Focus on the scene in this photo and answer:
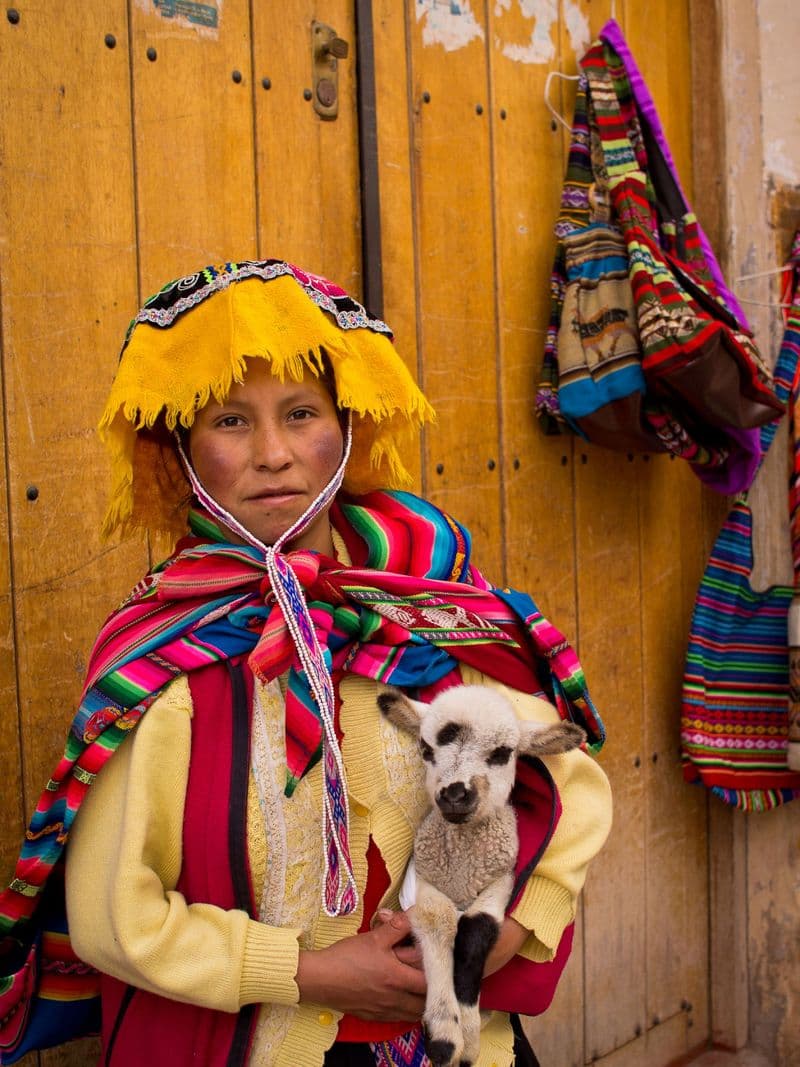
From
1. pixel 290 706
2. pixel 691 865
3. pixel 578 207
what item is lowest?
pixel 691 865

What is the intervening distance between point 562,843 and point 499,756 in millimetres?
240

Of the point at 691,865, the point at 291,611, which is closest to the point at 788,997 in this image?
the point at 691,865

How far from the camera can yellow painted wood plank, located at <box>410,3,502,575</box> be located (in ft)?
7.22

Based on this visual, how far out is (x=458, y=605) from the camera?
59.4 inches

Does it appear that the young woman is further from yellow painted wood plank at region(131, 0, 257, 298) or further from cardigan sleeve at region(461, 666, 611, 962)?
yellow painted wood plank at region(131, 0, 257, 298)

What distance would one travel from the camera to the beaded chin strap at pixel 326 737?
130 centimetres

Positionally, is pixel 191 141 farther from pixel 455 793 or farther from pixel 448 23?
pixel 455 793

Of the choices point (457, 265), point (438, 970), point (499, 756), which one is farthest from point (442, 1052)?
point (457, 265)

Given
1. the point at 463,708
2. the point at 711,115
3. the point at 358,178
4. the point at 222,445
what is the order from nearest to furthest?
1. the point at 463,708
2. the point at 222,445
3. the point at 358,178
4. the point at 711,115

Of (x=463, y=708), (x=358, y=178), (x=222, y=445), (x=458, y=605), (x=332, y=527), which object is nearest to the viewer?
(x=463, y=708)

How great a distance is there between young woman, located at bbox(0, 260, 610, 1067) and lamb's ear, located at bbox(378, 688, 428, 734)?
6 cm

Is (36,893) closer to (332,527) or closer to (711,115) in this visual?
(332,527)

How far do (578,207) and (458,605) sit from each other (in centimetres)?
123

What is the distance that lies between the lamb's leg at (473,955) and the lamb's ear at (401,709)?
8.6 inches
